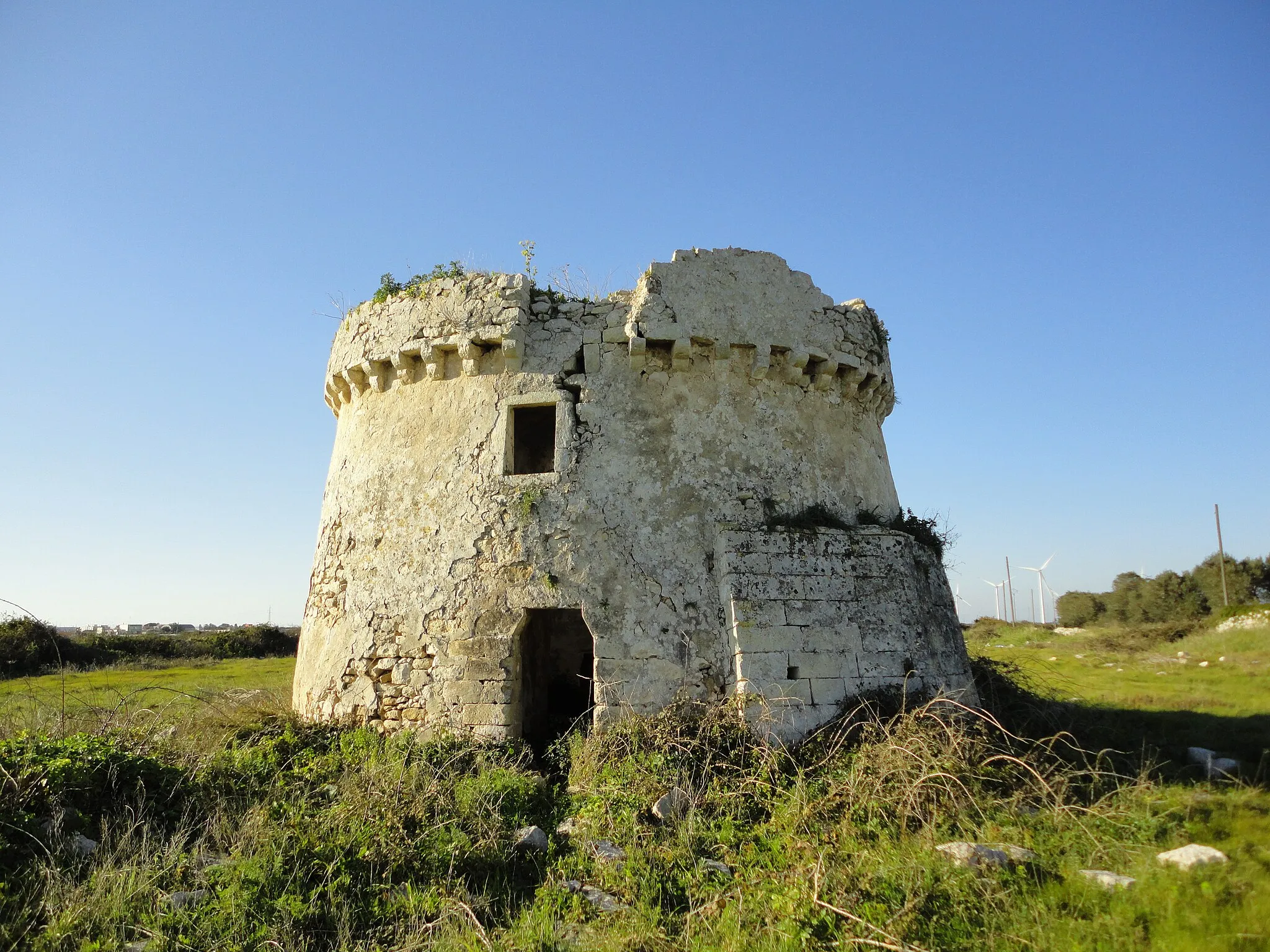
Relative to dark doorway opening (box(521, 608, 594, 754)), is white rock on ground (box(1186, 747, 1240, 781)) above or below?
below

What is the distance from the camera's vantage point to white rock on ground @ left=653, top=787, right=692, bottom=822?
18.9 ft

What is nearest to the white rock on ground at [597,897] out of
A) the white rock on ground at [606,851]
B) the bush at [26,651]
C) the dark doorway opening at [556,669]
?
the white rock on ground at [606,851]

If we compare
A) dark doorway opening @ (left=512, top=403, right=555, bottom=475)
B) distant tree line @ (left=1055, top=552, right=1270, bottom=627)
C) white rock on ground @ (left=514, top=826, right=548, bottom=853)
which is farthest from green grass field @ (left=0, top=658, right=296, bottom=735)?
distant tree line @ (left=1055, top=552, right=1270, bottom=627)

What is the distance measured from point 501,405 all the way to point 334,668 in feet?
11.7

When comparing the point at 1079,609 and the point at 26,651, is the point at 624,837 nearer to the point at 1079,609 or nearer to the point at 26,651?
the point at 26,651

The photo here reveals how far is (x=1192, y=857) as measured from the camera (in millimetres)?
4508

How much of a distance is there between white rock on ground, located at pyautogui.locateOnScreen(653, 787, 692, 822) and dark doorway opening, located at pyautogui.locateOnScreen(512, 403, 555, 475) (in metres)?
5.29

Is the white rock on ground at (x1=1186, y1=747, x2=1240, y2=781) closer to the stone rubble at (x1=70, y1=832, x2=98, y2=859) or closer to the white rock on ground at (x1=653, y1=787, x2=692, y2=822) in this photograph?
the white rock on ground at (x1=653, y1=787, x2=692, y2=822)

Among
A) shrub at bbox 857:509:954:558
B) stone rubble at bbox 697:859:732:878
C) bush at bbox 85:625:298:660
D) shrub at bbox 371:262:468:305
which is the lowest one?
bush at bbox 85:625:298:660

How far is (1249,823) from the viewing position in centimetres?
527

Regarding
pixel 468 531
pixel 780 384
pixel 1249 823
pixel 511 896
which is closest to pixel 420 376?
pixel 468 531

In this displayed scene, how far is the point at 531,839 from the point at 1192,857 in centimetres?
450

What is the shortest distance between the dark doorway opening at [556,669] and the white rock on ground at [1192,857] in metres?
5.93

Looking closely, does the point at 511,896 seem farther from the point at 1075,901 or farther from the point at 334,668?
the point at 334,668
